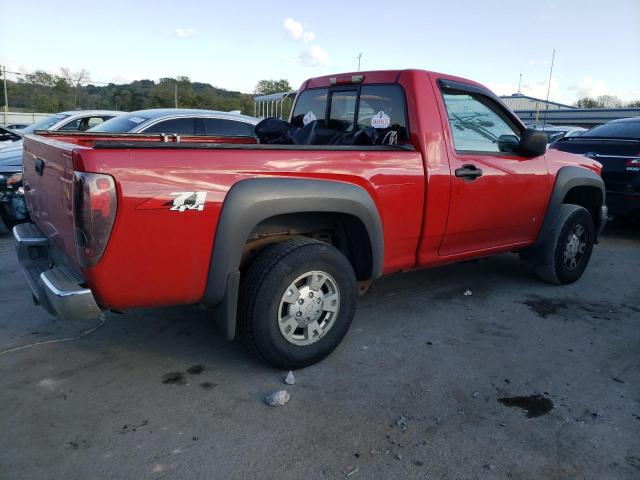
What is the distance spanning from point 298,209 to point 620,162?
569 cm

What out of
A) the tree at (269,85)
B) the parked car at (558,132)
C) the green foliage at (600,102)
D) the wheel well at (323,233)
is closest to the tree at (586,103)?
the green foliage at (600,102)

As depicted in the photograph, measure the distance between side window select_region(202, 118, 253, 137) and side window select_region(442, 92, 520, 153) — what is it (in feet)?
13.5

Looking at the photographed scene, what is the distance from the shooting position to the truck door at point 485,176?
382 centimetres

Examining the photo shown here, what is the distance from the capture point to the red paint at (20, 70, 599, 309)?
2.47 m

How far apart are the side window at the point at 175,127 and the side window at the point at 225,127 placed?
0.79ft

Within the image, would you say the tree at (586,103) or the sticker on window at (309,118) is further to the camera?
the tree at (586,103)

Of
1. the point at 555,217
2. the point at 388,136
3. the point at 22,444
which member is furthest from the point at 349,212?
the point at 555,217

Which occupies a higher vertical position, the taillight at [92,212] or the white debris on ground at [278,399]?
the taillight at [92,212]

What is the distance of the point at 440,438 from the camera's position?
2592 millimetres

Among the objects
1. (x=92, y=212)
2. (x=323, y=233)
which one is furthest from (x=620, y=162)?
(x=92, y=212)

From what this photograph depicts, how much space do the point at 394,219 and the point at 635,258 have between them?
4.42m

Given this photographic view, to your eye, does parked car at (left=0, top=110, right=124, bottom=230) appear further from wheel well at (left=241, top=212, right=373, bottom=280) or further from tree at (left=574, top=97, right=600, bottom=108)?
tree at (left=574, top=97, right=600, bottom=108)

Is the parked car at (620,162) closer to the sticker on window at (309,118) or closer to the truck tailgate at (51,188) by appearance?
the sticker on window at (309,118)

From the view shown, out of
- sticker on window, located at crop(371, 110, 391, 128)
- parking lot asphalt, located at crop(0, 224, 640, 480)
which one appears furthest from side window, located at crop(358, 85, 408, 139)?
parking lot asphalt, located at crop(0, 224, 640, 480)
